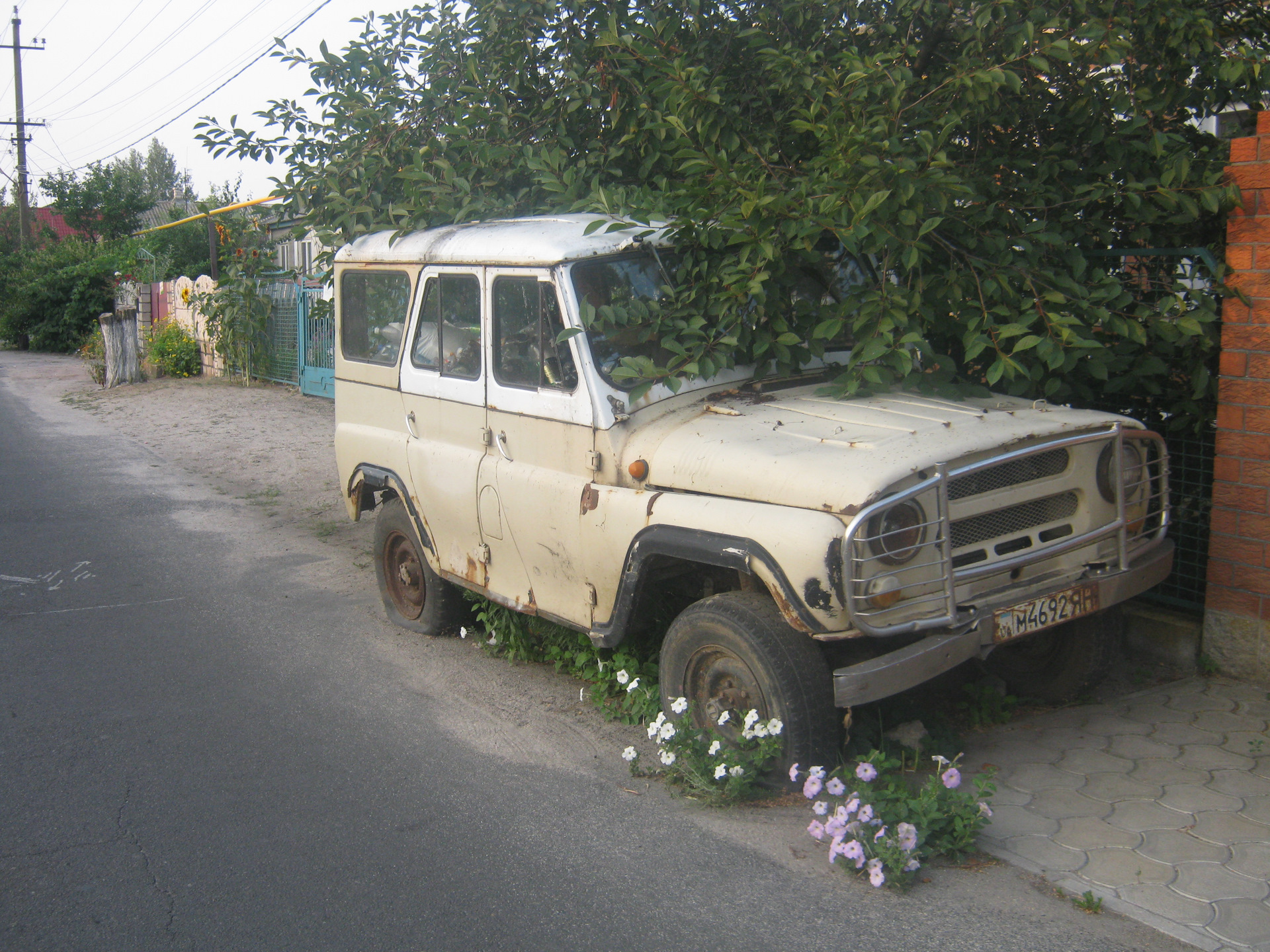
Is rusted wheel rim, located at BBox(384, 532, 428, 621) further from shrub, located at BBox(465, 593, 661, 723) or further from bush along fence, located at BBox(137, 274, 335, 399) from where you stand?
bush along fence, located at BBox(137, 274, 335, 399)

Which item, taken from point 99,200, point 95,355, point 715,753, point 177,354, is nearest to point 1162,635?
point 715,753

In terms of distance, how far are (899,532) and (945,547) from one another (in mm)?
223

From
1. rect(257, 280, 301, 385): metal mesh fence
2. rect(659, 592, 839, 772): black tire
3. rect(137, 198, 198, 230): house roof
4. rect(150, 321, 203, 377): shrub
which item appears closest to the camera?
rect(659, 592, 839, 772): black tire

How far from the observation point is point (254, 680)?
5258 mm

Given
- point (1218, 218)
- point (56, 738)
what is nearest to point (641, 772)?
point (56, 738)

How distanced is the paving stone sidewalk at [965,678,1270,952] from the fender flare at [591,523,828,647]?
1033 mm

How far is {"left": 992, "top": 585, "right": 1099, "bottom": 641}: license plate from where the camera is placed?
11.9 feet

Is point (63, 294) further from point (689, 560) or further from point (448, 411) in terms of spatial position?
point (689, 560)

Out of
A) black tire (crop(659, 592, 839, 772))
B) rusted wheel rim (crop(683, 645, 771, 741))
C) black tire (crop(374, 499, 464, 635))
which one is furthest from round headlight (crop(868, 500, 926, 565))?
black tire (crop(374, 499, 464, 635))

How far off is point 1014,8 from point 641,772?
3.73m

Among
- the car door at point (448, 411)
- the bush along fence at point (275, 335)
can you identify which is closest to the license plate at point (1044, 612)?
the car door at point (448, 411)

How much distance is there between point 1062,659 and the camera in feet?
15.1

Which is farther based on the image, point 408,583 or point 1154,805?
point 408,583

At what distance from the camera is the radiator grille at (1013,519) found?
12.3 ft
